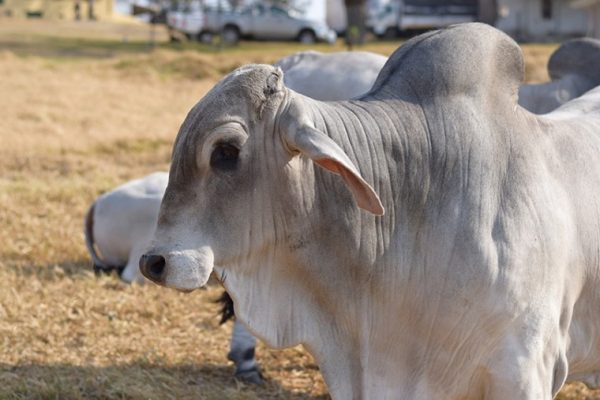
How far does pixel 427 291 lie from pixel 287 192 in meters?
0.46

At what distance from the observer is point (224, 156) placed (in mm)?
2928

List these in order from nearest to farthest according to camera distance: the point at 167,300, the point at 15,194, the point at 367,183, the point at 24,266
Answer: the point at 367,183 → the point at 167,300 → the point at 24,266 → the point at 15,194

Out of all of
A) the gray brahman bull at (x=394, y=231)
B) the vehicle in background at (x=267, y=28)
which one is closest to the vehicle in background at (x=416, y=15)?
the vehicle in background at (x=267, y=28)

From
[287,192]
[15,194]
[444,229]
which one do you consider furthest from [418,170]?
[15,194]

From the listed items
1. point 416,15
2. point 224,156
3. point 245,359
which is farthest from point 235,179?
point 416,15

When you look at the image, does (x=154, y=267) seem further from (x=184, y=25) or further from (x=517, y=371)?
(x=184, y=25)

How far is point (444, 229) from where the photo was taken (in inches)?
121

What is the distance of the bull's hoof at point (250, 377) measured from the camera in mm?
5023

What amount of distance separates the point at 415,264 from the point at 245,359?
2.09 meters

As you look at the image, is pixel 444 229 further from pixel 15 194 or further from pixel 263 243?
pixel 15 194

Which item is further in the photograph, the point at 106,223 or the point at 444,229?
the point at 106,223

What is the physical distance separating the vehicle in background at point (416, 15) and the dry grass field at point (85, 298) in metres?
20.9

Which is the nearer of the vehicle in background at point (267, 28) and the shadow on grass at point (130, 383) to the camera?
the shadow on grass at point (130, 383)

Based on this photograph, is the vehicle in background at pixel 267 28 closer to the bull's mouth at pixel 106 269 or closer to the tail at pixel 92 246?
the tail at pixel 92 246
